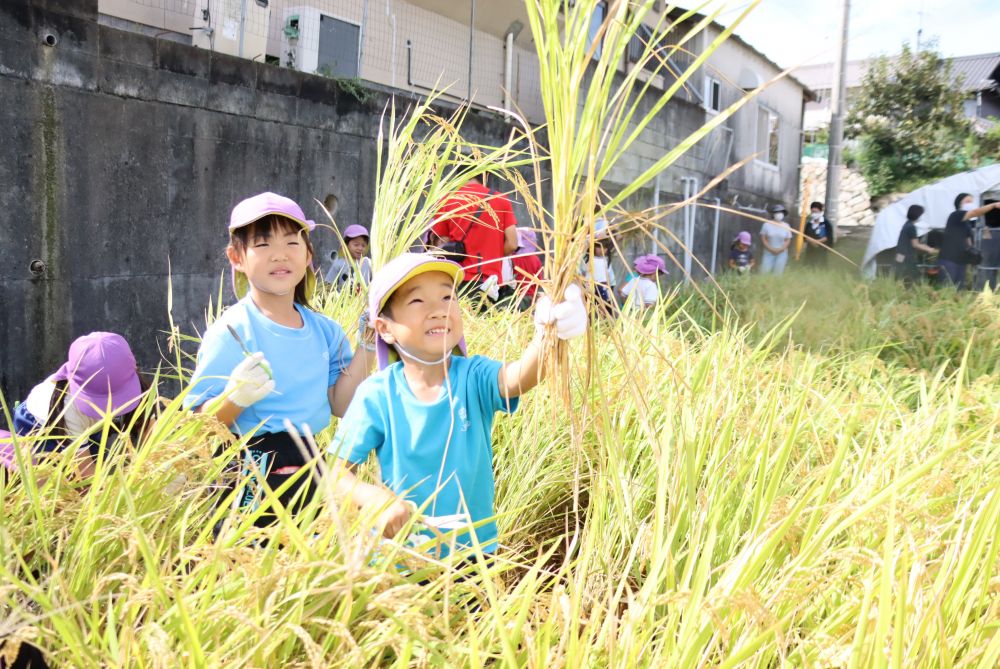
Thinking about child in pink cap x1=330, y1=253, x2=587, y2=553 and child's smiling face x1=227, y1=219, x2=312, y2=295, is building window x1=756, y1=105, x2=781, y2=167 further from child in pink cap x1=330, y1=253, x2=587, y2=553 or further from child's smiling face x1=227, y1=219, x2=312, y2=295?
child in pink cap x1=330, y1=253, x2=587, y2=553

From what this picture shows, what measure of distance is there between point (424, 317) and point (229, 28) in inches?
208

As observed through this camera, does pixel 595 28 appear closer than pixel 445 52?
No

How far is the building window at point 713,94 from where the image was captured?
1758 centimetres

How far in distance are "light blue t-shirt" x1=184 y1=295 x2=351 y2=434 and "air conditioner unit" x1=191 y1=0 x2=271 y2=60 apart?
4346 millimetres

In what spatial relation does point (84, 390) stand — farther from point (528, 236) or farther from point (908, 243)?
point (908, 243)

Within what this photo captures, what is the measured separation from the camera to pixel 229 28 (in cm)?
625

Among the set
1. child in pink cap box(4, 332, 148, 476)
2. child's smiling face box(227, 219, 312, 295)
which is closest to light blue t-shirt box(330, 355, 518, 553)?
child's smiling face box(227, 219, 312, 295)

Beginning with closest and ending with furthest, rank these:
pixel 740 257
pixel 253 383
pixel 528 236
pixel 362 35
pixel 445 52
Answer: pixel 253 383 → pixel 528 236 → pixel 362 35 → pixel 445 52 → pixel 740 257

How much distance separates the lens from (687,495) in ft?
5.21

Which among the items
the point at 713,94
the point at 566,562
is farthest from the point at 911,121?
the point at 566,562

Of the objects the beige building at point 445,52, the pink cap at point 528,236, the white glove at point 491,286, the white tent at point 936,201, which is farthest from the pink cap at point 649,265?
the white tent at point 936,201

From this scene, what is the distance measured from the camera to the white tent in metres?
10.6

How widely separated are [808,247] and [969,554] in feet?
34.8

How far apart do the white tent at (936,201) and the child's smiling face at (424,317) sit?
32.6 feet
